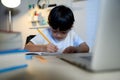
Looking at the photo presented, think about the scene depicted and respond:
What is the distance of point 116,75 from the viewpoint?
0.27m

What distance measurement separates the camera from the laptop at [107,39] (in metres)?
0.25

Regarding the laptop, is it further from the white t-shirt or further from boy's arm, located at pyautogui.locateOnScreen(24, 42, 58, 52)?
the white t-shirt

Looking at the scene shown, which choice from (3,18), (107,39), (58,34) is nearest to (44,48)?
(58,34)

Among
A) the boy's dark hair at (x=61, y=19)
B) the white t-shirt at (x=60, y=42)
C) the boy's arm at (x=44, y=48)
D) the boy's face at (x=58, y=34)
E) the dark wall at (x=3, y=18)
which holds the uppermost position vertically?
→ the dark wall at (x=3, y=18)

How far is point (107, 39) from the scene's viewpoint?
0.85 feet

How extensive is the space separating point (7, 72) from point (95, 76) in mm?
136

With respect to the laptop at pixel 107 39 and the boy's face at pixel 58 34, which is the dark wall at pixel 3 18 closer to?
the boy's face at pixel 58 34

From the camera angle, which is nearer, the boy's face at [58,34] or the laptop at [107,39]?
the laptop at [107,39]

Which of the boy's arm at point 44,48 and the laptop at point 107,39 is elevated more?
the laptop at point 107,39

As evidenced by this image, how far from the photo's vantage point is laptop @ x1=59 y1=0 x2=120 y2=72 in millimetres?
248

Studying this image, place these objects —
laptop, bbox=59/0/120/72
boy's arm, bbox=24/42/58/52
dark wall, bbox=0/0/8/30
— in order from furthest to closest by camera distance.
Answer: dark wall, bbox=0/0/8/30, boy's arm, bbox=24/42/58/52, laptop, bbox=59/0/120/72

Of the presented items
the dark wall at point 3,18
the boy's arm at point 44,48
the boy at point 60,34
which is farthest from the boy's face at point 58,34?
the dark wall at point 3,18

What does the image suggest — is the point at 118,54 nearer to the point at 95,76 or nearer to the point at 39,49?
the point at 95,76

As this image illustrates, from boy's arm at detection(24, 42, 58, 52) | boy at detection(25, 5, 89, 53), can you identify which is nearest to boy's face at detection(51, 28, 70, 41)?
boy at detection(25, 5, 89, 53)
